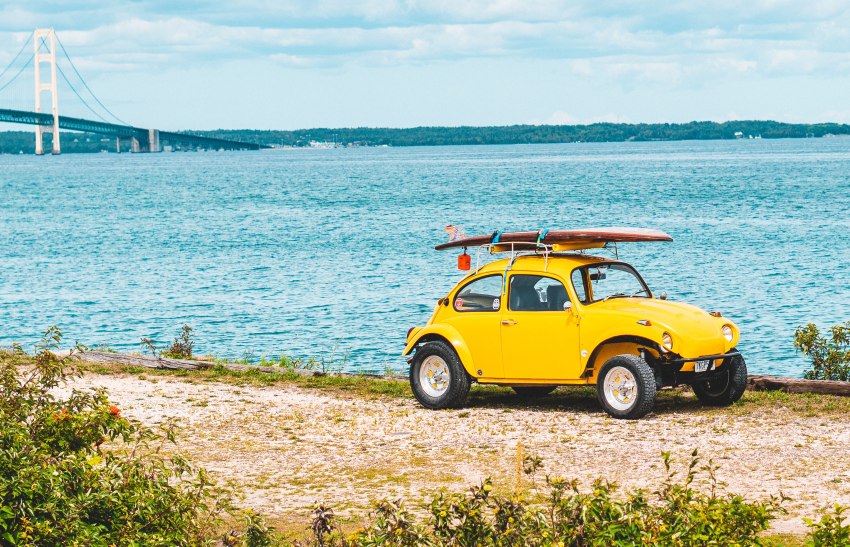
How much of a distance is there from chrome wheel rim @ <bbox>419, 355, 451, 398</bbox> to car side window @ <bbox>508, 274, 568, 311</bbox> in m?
1.07

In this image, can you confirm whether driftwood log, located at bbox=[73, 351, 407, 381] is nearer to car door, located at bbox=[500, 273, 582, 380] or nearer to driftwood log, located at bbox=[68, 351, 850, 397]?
driftwood log, located at bbox=[68, 351, 850, 397]

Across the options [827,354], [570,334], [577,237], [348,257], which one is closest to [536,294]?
[570,334]

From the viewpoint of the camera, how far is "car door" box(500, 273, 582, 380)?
44.1 ft

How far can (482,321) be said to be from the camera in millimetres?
13922

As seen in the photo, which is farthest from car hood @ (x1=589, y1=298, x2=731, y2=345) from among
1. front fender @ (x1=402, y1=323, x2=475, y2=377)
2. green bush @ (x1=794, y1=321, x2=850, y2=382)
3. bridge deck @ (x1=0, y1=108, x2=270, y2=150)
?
bridge deck @ (x1=0, y1=108, x2=270, y2=150)

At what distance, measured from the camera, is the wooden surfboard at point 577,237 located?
13688mm

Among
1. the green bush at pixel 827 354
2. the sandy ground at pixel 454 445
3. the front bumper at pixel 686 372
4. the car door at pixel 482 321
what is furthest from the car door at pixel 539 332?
the green bush at pixel 827 354

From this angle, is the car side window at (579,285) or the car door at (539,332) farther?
the car side window at (579,285)

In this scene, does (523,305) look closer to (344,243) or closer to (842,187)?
(344,243)

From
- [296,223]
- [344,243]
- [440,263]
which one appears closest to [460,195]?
[296,223]

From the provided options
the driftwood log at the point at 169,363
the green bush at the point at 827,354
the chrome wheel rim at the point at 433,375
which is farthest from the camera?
the driftwood log at the point at 169,363

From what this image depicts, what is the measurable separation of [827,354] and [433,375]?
596cm

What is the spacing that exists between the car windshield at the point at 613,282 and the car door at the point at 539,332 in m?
0.36

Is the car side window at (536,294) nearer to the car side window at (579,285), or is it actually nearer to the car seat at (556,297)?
the car seat at (556,297)
